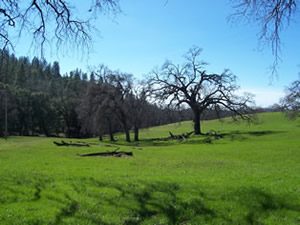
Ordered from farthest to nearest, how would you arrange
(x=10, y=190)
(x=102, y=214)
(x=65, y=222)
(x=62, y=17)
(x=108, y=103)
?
(x=108, y=103) → (x=10, y=190) → (x=62, y=17) → (x=102, y=214) → (x=65, y=222)

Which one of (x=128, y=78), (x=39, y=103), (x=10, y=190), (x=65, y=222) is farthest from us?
(x=39, y=103)

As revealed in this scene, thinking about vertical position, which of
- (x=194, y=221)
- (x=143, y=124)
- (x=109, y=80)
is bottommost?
(x=194, y=221)

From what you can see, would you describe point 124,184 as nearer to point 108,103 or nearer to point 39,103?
point 108,103

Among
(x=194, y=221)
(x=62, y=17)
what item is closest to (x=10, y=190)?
(x=62, y=17)

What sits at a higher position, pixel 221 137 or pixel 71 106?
pixel 71 106

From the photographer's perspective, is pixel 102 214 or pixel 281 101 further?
pixel 281 101

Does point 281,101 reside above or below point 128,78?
below

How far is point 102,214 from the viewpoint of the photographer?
8.34 meters

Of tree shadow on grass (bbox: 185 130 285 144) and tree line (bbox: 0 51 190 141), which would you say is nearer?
tree shadow on grass (bbox: 185 130 285 144)

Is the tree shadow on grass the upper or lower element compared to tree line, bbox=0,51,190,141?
lower

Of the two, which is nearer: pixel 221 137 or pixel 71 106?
pixel 221 137

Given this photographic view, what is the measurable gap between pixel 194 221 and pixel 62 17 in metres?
5.57

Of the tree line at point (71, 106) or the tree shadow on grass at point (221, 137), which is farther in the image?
the tree line at point (71, 106)

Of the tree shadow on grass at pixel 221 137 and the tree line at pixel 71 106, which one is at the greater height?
→ the tree line at pixel 71 106
